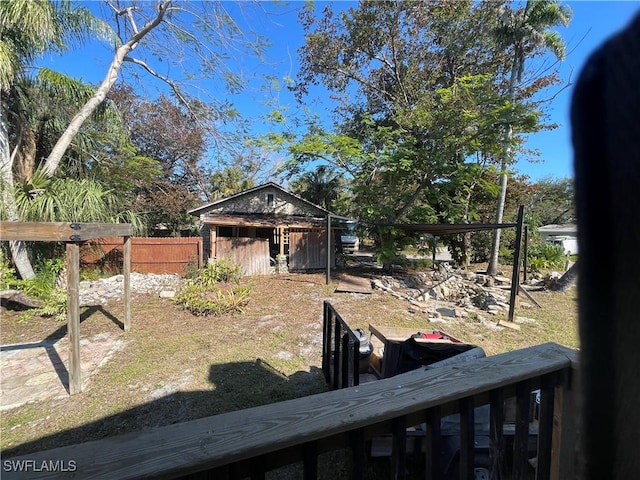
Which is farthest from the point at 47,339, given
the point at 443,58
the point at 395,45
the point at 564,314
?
the point at 443,58

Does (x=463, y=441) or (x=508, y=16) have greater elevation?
(x=508, y=16)

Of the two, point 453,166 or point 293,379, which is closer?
point 293,379

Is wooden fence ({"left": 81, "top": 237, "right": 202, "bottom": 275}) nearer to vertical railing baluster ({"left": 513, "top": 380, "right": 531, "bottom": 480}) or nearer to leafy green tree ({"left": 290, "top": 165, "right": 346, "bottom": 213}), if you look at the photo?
leafy green tree ({"left": 290, "top": 165, "right": 346, "bottom": 213})

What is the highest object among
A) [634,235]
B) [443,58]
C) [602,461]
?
[443,58]

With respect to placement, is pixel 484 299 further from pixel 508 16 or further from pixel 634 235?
pixel 508 16

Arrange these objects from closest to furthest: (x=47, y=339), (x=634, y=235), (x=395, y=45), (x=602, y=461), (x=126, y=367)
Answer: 1. (x=634, y=235)
2. (x=602, y=461)
3. (x=126, y=367)
4. (x=47, y=339)
5. (x=395, y=45)

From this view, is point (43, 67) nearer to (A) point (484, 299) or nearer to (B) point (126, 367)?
(B) point (126, 367)

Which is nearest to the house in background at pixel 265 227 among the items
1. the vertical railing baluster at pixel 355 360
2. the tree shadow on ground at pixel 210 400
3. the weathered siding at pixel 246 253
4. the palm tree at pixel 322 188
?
the weathered siding at pixel 246 253

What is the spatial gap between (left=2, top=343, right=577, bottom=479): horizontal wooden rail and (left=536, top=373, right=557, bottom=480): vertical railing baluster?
0.14 feet

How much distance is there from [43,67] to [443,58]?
560 inches

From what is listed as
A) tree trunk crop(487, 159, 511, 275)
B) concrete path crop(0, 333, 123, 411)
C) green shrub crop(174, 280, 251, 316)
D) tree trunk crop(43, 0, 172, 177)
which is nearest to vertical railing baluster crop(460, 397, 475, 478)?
concrete path crop(0, 333, 123, 411)

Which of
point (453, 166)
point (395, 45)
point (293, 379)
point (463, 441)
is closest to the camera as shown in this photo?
point (463, 441)

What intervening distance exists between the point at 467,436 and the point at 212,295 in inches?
291

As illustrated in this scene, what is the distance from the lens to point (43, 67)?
7922 mm
